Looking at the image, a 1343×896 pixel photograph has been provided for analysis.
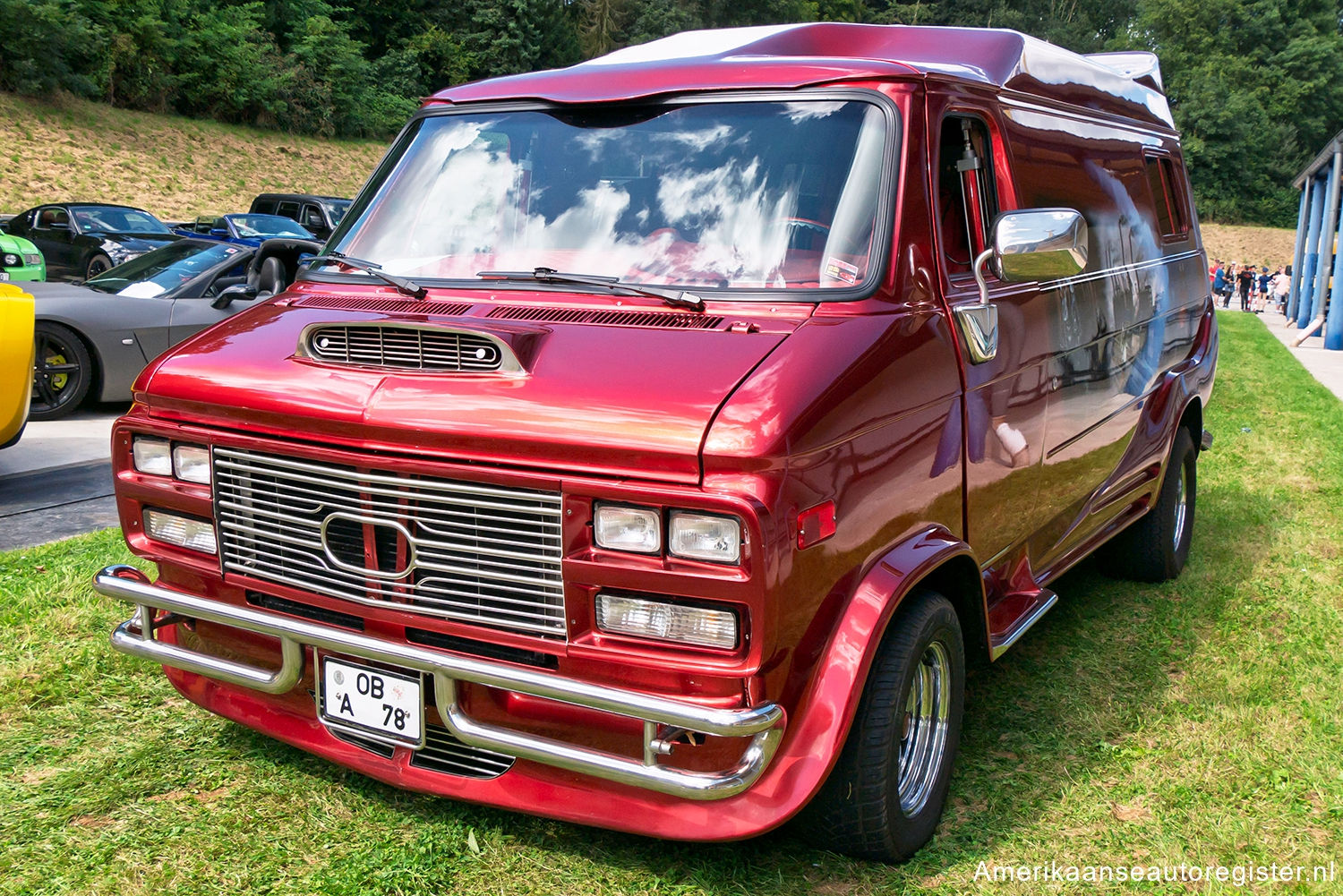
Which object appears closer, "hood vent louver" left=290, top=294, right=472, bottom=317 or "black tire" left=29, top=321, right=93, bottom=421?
"hood vent louver" left=290, top=294, right=472, bottom=317

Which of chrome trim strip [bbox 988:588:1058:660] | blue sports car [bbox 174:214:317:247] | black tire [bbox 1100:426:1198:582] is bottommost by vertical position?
black tire [bbox 1100:426:1198:582]

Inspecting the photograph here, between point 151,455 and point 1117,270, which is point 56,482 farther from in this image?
point 1117,270


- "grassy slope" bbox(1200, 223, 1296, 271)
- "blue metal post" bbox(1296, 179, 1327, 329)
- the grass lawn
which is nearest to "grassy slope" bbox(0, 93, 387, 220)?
"blue metal post" bbox(1296, 179, 1327, 329)

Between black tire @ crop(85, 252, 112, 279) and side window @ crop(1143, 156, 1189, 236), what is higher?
side window @ crop(1143, 156, 1189, 236)

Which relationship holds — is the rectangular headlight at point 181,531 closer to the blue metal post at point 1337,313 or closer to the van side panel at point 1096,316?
the van side panel at point 1096,316

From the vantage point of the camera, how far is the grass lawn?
312 centimetres

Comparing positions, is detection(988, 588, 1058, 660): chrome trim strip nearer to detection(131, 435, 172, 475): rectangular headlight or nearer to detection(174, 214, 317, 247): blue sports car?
detection(131, 435, 172, 475): rectangular headlight

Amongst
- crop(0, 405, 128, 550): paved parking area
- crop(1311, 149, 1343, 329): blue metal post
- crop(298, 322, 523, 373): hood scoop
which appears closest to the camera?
crop(298, 322, 523, 373): hood scoop

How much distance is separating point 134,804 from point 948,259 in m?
3.02

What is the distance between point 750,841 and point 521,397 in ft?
4.86

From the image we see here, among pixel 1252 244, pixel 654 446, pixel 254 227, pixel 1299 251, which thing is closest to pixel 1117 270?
pixel 654 446

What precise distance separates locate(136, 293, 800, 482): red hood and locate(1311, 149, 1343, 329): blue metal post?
22160 mm

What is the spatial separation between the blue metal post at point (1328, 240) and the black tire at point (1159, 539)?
59.8ft

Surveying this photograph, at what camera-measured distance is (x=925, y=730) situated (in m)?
3.38
